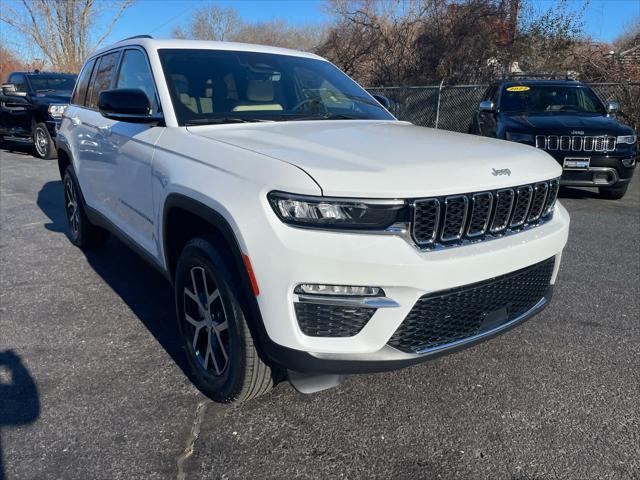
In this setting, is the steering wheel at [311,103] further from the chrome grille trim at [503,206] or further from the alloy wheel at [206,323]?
the chrome grille trim at [503,206]

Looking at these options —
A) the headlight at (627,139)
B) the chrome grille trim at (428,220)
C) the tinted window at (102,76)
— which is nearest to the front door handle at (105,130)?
the tinted window at (102,76)

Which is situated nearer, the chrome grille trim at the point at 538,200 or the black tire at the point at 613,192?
the chrome grille trim at the point at 538,200

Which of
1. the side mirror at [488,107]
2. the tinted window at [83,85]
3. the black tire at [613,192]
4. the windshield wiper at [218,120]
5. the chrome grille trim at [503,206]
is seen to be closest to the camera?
the chrome grille trim at [503,206]

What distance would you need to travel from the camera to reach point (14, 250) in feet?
17.5

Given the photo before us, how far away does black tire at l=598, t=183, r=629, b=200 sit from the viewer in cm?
754

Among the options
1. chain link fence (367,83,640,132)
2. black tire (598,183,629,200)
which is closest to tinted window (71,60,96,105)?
black tire (598,183,629,200)

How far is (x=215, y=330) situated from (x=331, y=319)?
749 mm

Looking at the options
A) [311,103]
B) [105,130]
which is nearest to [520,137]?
[311,103]

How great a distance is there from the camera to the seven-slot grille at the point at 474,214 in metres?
2.13

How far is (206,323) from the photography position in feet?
8.79

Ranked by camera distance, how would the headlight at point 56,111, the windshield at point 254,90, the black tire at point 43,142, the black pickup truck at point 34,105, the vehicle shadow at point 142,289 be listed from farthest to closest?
1. the black tire at point 43,142
2. the black pickup truck at point 34,105
3. the headlight at point 56,111
4. the vehicle shadow at point 142,289
5. the windshield at point 254,90

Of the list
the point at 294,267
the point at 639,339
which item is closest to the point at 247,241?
the point at 294,267

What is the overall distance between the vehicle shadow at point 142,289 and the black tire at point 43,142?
6833 mm

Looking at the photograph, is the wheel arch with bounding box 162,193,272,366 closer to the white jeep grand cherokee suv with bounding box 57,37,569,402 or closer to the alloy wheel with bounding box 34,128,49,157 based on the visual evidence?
the white jeep grand cherokee suv with bounding box 57,37,569,402
